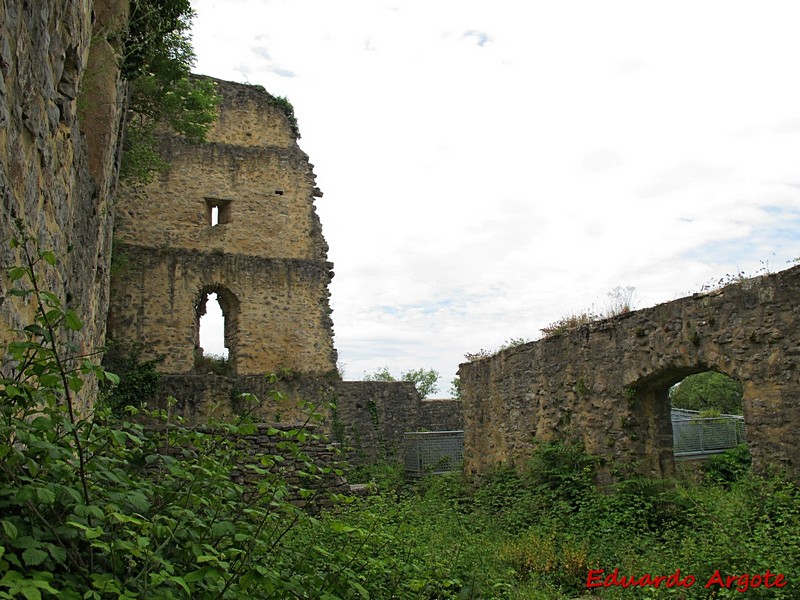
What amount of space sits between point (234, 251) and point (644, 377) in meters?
11.9

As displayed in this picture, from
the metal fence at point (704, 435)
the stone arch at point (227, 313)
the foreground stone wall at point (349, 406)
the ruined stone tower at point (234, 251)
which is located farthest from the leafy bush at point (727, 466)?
the stone arch at point (227, 313)

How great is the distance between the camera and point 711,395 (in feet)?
109

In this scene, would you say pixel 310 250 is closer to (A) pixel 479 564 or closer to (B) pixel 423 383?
(A) pixel 479 564

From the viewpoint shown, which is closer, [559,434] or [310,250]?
[559,434]

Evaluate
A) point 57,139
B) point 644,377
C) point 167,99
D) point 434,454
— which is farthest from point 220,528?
point 434,454

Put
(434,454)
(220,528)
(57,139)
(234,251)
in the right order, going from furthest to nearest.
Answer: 1. (234,251)
2. (434,454)
3. (57,139)
4. (220,528)

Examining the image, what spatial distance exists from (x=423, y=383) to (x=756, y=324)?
1661 inches

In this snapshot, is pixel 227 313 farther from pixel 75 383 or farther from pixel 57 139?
pixel 75 383

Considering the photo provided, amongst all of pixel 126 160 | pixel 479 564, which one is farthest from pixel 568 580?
pixel 126 160

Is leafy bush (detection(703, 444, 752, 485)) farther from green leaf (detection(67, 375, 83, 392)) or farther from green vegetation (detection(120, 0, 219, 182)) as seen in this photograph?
green vegetation (detection(120, 0, 219, 182))

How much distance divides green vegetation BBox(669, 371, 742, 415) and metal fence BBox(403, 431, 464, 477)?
62.8ft

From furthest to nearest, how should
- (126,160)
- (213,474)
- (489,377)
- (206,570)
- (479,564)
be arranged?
(489,377) → (126,160) → (479,564) → (213,474) → (206,570)

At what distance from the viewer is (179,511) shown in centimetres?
256

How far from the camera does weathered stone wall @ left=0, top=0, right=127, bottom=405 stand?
2674mm
